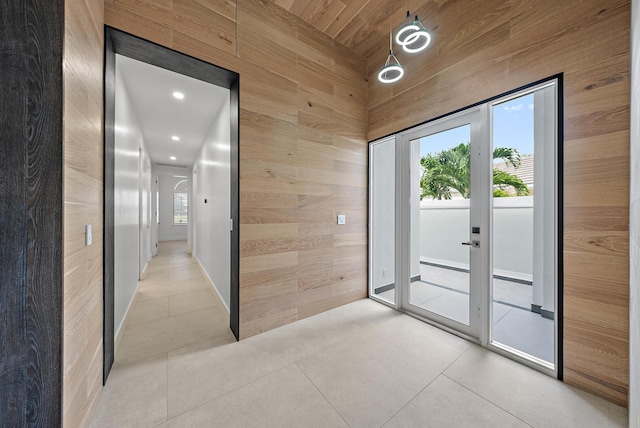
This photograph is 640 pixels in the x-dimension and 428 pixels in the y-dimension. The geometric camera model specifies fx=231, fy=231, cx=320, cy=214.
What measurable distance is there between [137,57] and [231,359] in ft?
8.31

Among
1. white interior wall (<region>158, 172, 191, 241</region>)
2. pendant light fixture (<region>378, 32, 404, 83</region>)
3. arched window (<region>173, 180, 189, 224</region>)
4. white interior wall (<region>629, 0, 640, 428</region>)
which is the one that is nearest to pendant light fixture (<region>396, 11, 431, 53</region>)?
pendant light fixture (<region>378, 32, 404, 83</region>)

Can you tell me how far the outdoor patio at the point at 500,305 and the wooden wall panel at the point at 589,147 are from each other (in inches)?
17.8

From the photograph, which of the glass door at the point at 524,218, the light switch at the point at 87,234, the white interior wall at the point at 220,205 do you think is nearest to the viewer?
the light switch at the point at 87,234

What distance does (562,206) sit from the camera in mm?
1626

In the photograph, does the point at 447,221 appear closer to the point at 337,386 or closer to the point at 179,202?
the point at 337,386

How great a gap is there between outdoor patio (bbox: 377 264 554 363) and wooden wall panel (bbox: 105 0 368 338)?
2.57 ft

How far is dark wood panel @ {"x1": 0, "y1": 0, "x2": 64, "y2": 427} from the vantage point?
2.89ft

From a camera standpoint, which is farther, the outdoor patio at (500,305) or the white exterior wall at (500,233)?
the white exterior wall at (500,233)

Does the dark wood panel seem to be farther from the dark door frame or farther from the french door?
the french door

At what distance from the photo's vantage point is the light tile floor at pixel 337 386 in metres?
1.33

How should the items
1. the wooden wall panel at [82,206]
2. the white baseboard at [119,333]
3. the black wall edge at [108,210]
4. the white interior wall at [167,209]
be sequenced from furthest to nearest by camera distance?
the white interior wall at [167,209] → the white baseboard at [119,333] → the black wall edge at [108,210] → the wooden wall panel at [82,206]

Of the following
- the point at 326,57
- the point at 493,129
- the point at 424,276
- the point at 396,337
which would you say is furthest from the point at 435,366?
the point at 326,57

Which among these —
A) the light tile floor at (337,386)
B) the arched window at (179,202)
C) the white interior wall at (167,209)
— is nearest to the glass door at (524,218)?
the light tile floor at (337,386)

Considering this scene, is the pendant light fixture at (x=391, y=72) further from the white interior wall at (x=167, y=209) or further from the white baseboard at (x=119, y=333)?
the white interior wall at (x=167, y=209)
